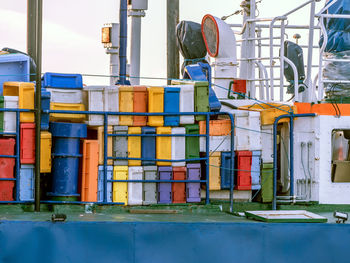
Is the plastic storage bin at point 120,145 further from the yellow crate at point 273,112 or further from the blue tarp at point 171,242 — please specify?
the yellow crate at point 273,112

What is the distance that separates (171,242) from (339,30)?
4659 millimetres

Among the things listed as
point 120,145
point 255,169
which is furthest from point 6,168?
point 255,169

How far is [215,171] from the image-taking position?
8.98 metres

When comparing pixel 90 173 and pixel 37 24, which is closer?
pixel 37 24

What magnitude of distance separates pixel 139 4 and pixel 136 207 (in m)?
7.25

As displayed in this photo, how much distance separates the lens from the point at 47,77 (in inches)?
350

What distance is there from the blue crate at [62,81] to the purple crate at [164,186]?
5.21ft

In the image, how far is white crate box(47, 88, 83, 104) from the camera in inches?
349

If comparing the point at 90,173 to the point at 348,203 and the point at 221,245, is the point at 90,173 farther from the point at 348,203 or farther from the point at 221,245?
the point at 348,203

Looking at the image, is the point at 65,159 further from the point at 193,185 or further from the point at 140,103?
the point at 193,185

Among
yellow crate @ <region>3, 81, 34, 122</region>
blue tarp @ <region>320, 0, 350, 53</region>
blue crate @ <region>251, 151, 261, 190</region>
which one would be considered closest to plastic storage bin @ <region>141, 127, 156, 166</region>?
blue crate @ <region>251, 151, 261, 190</region>

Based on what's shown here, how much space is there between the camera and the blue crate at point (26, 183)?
335 inches

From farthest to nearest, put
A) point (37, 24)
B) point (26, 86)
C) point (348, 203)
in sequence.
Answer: point (348, 203) → point (26, 86) → point (37, 24)

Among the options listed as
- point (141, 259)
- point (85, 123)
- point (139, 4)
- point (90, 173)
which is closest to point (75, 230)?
point (141, 259)
